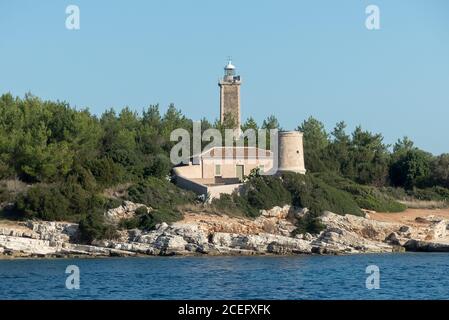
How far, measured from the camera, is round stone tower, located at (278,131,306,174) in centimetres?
4466

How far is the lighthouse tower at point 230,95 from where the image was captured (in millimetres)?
61281

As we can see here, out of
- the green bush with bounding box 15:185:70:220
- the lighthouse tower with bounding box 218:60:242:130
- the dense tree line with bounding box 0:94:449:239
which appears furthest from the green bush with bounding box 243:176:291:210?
the lighthouse tower with bounding box 218:60:242:130

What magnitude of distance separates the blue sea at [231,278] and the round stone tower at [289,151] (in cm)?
870

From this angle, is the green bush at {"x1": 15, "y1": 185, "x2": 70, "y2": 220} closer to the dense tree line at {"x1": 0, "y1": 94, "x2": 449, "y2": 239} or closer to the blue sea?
the dense tree line at {"x1": 0, "y1": 94, "x2": 449, "y2": 239}

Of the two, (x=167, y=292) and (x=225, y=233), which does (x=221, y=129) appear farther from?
(x=167, y=292)

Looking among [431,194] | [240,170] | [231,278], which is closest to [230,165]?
[240,170]

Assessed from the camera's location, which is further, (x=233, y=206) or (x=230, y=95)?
(x=230, y=95)

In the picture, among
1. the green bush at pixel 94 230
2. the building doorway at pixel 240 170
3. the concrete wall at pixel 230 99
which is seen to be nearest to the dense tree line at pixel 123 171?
the green bush at pixel 94 230

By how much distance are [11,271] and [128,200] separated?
384 inches

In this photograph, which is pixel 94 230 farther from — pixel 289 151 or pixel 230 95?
pixel 230 95

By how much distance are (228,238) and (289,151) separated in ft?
27.8

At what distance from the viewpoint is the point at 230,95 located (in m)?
61.5

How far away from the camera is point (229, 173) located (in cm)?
4656
